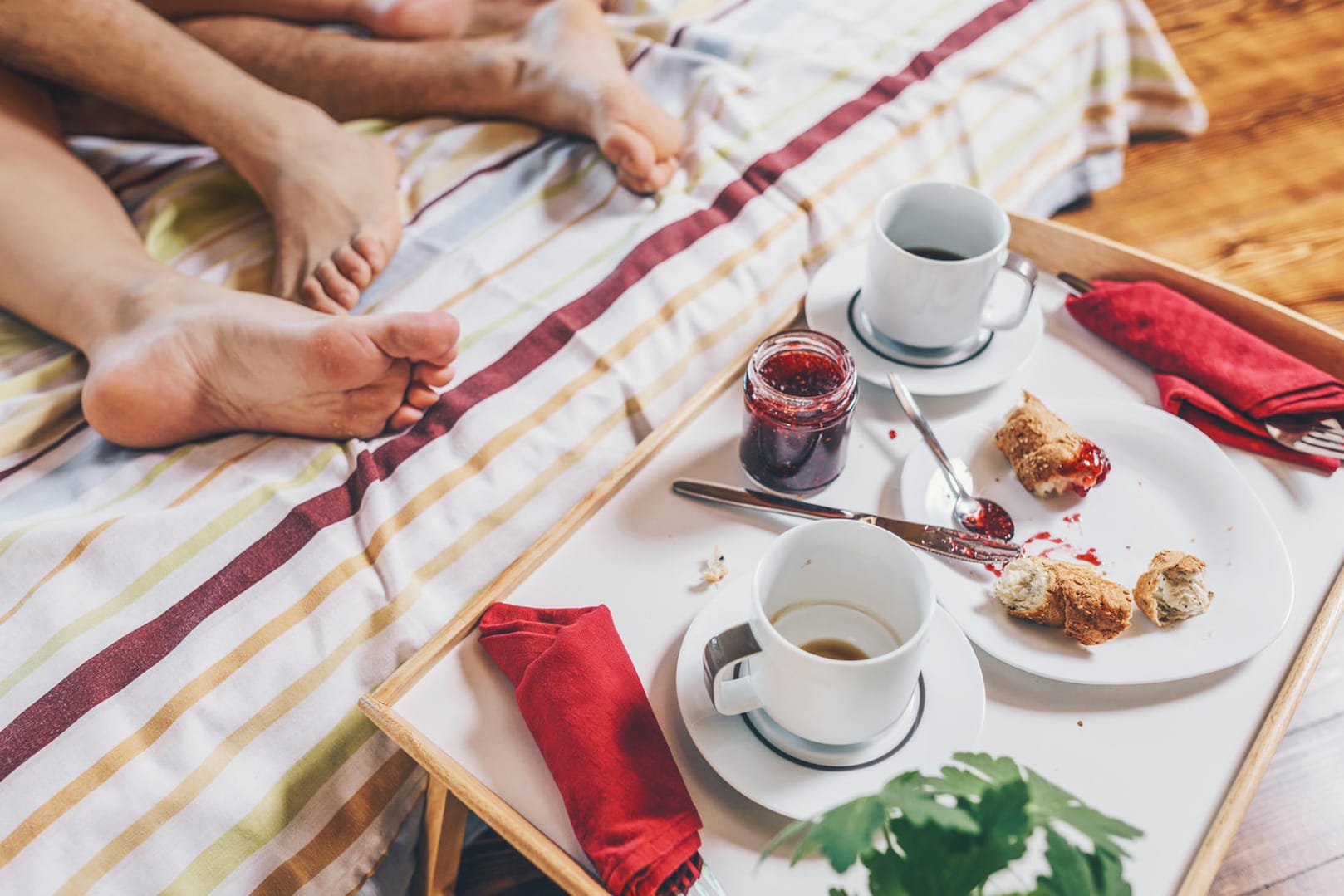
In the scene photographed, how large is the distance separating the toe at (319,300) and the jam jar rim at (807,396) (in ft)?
1.54

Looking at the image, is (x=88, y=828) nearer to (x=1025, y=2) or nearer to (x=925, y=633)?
(x=925, y=633)

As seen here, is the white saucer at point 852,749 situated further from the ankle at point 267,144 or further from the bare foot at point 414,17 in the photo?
the bare foot at point 414,17

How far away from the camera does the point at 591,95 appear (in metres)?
1.11

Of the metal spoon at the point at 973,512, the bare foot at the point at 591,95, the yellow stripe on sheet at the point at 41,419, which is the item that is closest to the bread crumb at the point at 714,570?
the metal spoon at the point at 973,512

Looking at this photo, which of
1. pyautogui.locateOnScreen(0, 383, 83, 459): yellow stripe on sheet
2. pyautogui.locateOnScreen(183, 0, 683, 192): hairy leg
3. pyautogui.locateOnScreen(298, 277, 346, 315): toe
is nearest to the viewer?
pyautogui.locateOnScreen(0, 383, 83, 459): yellow stripe on sheet

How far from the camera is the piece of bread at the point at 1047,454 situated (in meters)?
0.74

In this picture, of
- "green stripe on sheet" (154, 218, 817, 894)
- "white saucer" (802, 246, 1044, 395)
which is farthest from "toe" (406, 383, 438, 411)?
"white saucer" (802, 246, 1044, 395)

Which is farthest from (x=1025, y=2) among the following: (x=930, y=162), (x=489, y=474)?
(x=489, y=474)

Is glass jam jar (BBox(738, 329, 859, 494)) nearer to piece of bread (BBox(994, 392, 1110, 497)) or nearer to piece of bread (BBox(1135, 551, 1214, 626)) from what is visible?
piece of bread (BBox(994, 392, 1110, 497))

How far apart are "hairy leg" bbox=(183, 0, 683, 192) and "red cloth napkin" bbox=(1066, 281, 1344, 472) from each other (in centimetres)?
51

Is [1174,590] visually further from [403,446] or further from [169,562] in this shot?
[169,562]

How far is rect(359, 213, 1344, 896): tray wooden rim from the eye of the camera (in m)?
0.59

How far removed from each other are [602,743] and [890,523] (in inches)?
10.9

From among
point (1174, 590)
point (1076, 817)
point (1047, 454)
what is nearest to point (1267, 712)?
point (1174, 590)
